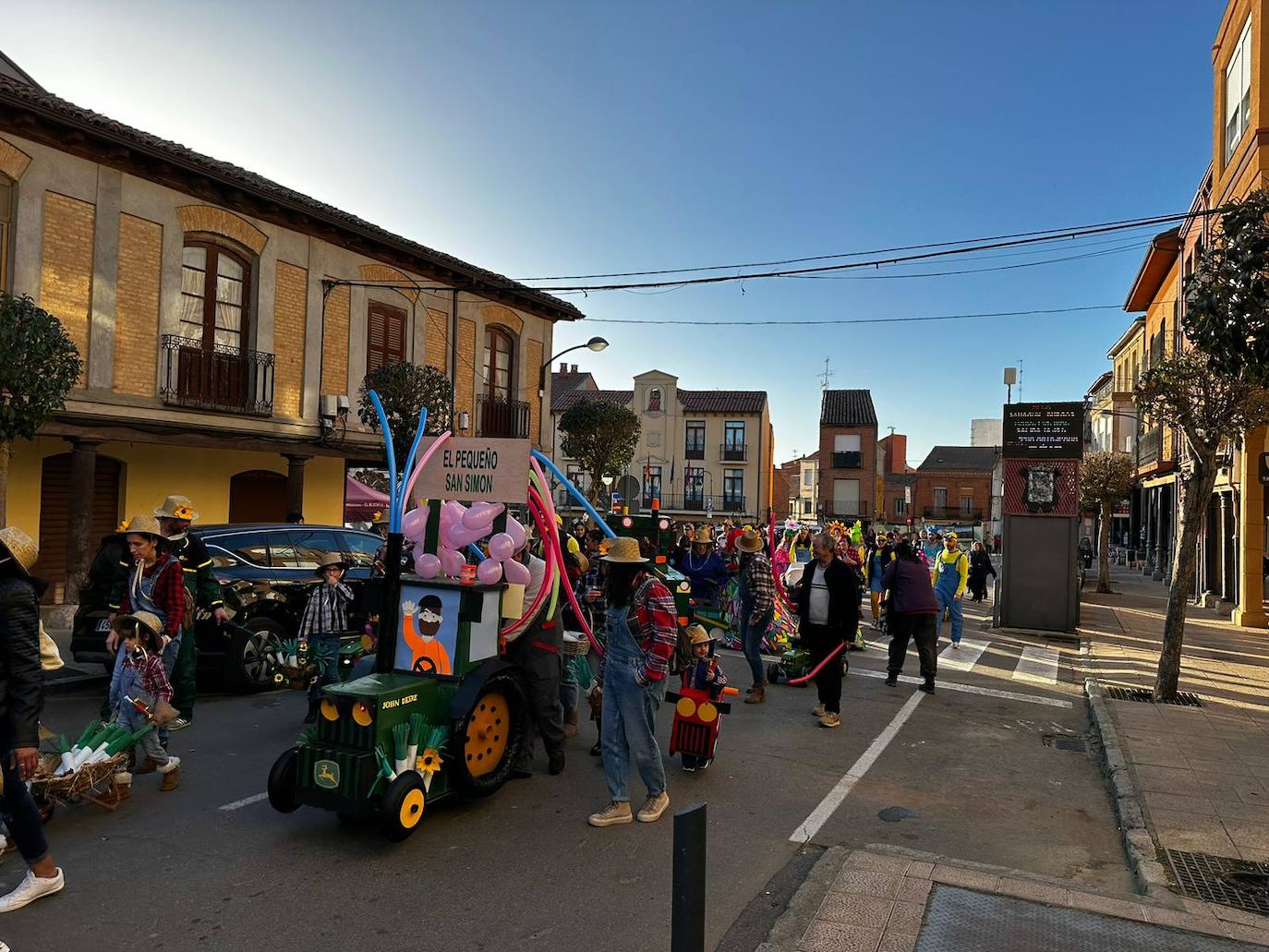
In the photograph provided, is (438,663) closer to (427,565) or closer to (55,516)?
(427,565)

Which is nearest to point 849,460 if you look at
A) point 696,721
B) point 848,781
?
point 848,781

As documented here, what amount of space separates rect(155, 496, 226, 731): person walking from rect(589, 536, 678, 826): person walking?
327 cm

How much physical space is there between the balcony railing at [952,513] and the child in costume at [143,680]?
6983 cm

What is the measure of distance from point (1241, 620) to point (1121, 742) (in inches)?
442

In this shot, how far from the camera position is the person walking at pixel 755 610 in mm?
8945

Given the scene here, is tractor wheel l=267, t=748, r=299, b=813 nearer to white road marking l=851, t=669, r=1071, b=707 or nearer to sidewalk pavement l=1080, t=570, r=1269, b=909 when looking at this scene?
sidewalk pavement l=1080, t=570, r=1269, b=909

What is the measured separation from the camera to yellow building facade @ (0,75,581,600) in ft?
41.4

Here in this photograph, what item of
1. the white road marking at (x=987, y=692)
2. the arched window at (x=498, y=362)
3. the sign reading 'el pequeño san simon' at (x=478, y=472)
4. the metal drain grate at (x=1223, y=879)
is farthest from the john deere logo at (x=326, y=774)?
the arched window at (x=498, y=362)

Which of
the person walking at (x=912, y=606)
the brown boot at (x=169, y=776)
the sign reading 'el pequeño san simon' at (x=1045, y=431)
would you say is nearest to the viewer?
the brown boot at (x=169, y=776)

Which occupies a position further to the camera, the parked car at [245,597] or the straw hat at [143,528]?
the parked car at [245,597]

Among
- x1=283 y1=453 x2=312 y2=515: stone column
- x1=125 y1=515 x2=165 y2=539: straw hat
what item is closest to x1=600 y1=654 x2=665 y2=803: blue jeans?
x1=125 y1=515 x2=165 y2=539: straw hat

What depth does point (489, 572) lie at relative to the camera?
567 cm

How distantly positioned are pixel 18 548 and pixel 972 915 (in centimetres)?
466

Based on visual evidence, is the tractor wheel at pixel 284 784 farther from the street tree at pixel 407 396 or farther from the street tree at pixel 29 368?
the street tree at pixel 407 396
